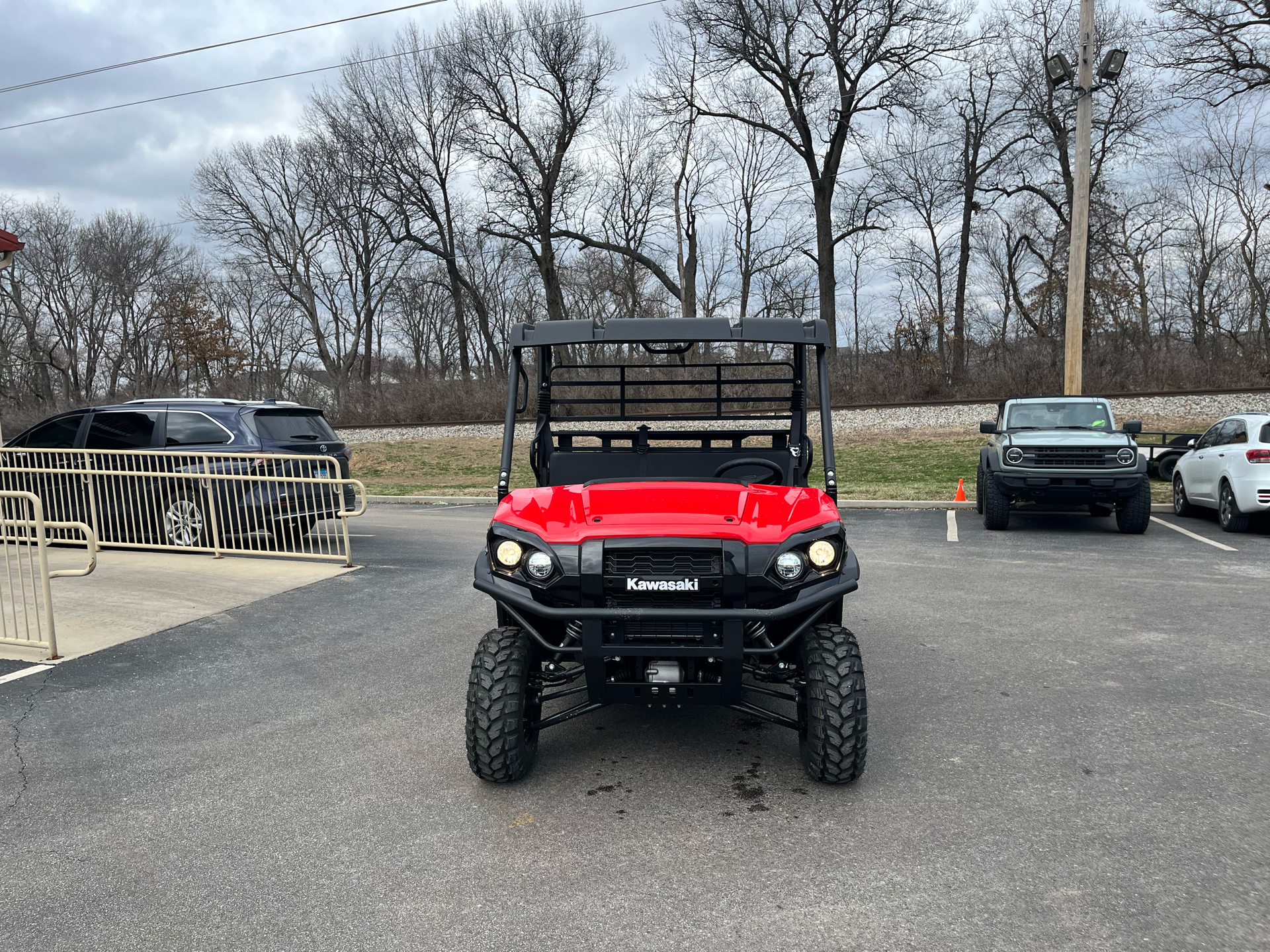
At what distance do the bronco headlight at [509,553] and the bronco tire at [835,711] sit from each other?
1.32m

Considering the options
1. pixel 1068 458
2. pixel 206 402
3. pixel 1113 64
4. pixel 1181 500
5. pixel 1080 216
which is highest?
pixel 1113 64

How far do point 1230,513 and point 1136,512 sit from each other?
46.4 inches

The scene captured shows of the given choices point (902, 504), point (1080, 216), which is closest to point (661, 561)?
point (902, 504)

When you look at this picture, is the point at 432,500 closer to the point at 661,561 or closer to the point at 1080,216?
the point at 1080,216

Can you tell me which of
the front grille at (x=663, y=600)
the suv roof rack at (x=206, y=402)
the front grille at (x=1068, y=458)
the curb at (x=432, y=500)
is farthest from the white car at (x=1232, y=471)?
the curb at (x=432, y=500)

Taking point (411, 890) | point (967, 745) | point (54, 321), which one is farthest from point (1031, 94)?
point (54, 321)

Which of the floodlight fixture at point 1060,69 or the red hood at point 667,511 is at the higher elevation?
the floodlight fixture at point 1060,69

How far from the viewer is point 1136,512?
11.0m

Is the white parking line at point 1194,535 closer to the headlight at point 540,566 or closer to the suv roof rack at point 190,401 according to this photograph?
the headlight at point 540,566

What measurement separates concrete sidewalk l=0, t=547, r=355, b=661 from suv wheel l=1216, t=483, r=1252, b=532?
10501mm

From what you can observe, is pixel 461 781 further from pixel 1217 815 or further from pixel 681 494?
pixel 1217 815

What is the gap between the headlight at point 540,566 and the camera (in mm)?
3736

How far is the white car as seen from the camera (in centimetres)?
1055

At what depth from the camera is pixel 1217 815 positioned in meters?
3.54
